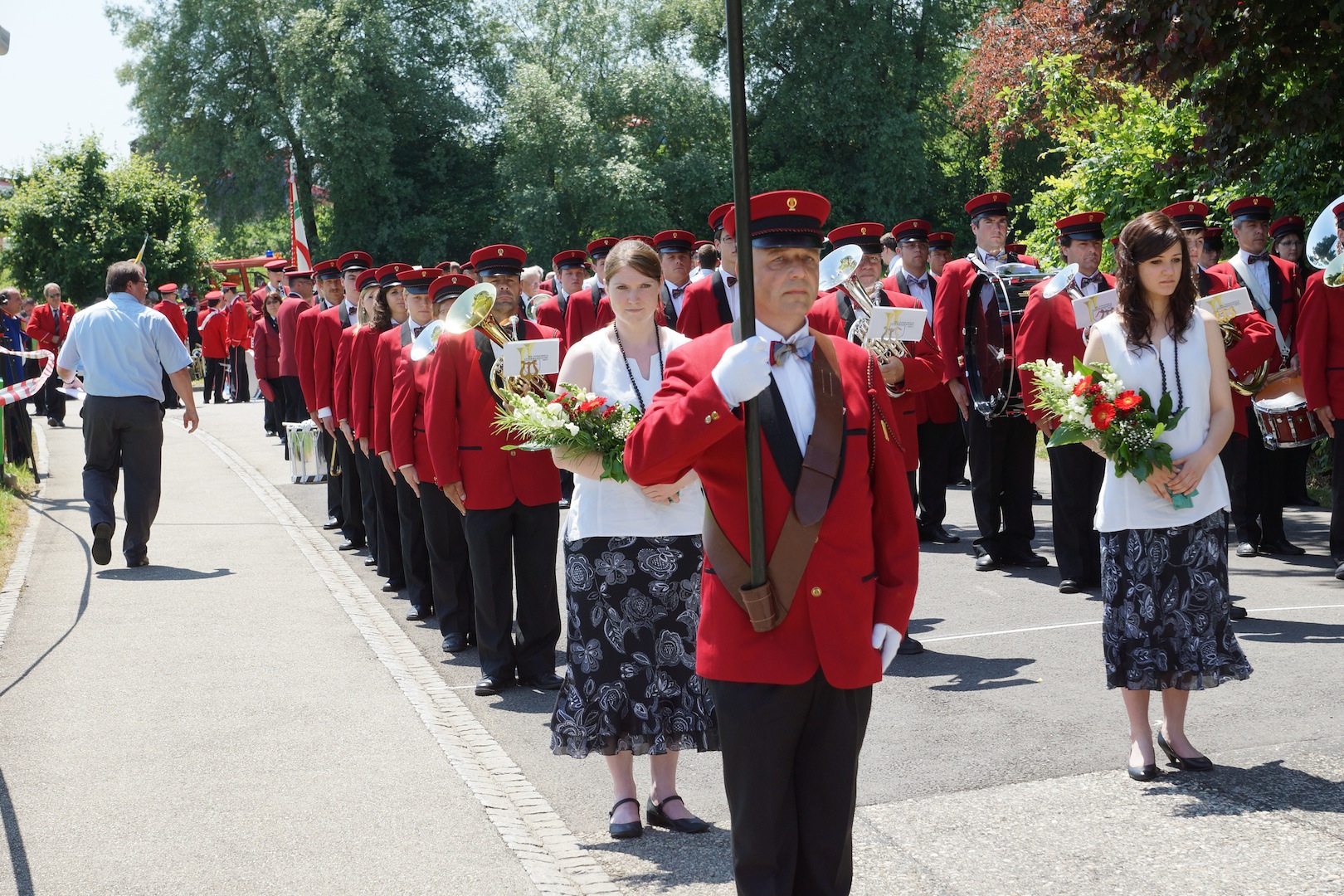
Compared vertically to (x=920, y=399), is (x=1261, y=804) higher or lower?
lower

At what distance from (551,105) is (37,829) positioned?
39.9m

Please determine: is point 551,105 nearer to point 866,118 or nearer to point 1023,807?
point 866,118

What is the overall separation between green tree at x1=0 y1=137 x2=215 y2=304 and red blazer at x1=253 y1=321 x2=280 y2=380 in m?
17.9

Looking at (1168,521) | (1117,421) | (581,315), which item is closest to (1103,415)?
(1117,421)

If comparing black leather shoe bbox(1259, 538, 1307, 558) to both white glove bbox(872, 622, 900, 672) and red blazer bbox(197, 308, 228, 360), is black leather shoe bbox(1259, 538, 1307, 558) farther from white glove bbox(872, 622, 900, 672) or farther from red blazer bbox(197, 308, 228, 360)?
red blazer bbox(197, 308, 228, 360)

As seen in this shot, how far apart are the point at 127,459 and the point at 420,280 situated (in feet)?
12.8

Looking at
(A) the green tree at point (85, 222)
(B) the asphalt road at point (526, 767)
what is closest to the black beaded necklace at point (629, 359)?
(B) the asphalt road at point (526, 767)

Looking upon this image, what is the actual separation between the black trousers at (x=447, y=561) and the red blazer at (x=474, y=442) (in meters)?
1.16

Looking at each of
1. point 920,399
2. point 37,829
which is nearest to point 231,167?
point 920,399

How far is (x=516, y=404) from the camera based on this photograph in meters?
5.08

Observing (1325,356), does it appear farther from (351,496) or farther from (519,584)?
(351,496)

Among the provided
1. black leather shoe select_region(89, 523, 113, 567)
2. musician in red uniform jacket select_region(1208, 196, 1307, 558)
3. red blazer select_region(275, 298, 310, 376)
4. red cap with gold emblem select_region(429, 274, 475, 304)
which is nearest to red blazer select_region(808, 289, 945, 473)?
red cap with gold emblem select_region(429, 274, 475, 304)

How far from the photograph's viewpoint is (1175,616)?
17.7 feet

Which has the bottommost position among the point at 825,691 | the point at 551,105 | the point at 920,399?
the point at 825,691
